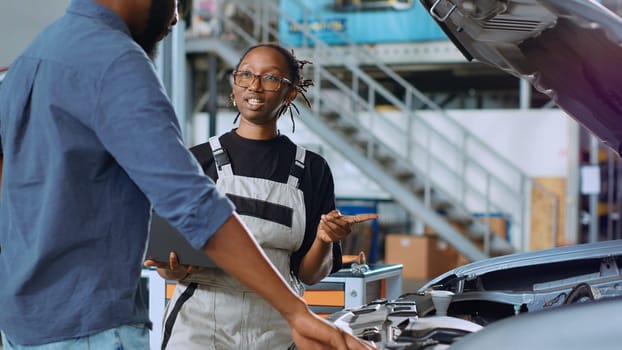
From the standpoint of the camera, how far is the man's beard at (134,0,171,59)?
123 cm

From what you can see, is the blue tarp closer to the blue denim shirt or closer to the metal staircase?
the metal staircase

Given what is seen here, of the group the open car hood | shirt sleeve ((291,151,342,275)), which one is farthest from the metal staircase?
shirt sleeve ((291,151,342,275))

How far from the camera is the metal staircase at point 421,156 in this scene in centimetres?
847

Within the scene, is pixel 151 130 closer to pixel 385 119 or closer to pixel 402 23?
pixel 385 119

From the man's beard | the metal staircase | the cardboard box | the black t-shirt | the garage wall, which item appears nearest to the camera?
the man's beard

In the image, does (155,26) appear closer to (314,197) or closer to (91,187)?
(91,187)

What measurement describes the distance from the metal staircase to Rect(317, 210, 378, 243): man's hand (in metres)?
6.45

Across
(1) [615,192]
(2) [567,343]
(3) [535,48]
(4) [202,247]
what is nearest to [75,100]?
(4) [202,247]

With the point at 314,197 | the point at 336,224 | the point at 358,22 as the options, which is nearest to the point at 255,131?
the point at 314,197

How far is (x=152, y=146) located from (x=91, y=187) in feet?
0.46

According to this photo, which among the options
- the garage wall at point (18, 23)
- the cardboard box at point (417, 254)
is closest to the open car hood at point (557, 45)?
the garage wall at point (18, 23)

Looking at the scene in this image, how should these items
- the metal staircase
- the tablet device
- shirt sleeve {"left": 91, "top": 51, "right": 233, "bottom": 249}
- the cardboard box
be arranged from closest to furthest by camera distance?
shirt sleeve {"left": 91, "top": 51, "right": 233, "bottom": 249} → the tablet device → the metal staircase → the cardboard box

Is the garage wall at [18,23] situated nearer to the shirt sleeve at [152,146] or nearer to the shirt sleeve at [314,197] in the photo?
the shirt sleeve at [314,197]

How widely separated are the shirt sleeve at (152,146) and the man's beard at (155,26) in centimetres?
10
